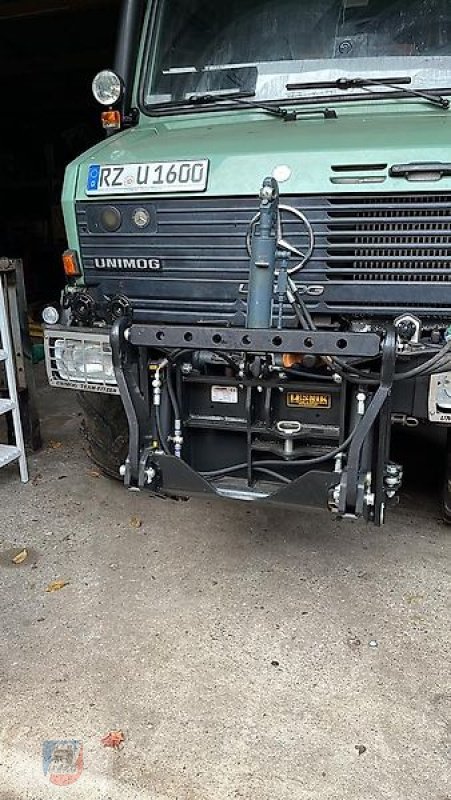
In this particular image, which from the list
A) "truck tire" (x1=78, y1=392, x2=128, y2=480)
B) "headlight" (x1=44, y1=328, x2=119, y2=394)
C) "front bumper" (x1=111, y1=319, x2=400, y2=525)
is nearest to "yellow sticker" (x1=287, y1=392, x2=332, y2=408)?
"front bumper" (x1=111, y1=319, x2=400, y2=525)

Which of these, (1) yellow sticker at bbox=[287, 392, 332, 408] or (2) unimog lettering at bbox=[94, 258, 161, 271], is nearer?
(1) yellow sticker at bbox=[287, 392, 332, 408]

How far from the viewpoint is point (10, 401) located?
4156 mm

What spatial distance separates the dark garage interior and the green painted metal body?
6168 mm

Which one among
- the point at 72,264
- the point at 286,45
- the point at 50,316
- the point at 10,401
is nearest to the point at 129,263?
the point at 72,264

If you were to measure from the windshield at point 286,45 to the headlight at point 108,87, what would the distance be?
150 mm

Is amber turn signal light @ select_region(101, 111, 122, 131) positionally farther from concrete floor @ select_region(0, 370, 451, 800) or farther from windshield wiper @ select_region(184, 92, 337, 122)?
concrete floor @ select_region(0, 370, 451, 800)

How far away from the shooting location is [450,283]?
2.53 m

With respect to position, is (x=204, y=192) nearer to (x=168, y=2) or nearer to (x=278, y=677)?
(x=168, y=2)

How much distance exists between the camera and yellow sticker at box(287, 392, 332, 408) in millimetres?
2688

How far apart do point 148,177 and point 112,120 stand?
811mm

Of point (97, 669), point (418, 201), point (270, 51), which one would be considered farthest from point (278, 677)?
point (270, 51)

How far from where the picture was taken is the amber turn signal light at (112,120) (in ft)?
11.1

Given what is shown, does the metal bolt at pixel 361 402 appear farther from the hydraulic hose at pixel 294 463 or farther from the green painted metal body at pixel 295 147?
the green painted metal body at pixel 295 147

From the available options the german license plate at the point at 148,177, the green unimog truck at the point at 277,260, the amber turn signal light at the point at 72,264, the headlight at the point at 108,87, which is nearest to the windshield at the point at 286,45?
the green unimog truck at the point at 277,260
